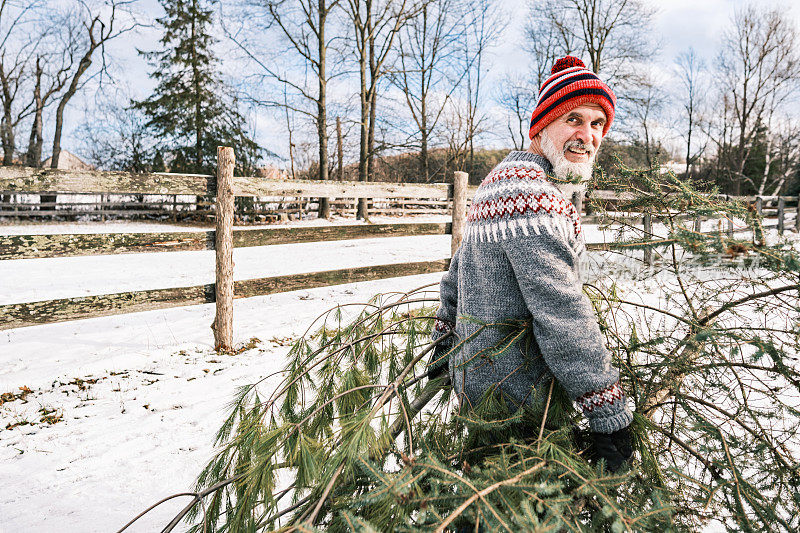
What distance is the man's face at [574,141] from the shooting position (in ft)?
4.18

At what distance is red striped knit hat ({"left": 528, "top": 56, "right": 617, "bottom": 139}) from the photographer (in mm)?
1273

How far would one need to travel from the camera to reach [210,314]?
5660mm

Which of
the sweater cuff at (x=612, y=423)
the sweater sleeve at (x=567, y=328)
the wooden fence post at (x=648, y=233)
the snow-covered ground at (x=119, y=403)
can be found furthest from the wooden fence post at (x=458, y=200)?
the sweater cuff at (x=612, y=423)

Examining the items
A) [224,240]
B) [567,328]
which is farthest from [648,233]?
[224,240]

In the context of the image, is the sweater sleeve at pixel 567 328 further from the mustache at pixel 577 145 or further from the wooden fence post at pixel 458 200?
the wooden fence post at pixel 458 200

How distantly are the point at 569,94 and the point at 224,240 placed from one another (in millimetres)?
3525

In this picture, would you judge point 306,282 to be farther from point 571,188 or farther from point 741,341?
point 741,341

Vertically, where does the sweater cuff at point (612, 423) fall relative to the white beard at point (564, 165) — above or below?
below

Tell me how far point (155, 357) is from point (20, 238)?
1.43 metres

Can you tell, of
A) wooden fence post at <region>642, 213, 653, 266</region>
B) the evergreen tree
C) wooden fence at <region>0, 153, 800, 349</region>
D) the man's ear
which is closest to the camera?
wooden fence post at <region>642, 213, 653, 266</region>

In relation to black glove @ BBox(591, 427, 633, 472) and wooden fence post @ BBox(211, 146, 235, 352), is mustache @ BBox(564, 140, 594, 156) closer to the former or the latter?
black glove @ BBox(591, 427, 633, 472)

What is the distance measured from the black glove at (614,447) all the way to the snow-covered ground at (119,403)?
2.00 meters

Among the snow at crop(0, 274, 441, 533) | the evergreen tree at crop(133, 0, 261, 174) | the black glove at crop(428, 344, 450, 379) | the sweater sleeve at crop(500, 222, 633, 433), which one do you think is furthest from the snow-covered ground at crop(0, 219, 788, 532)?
the evergreen tree at crop(133, 0, 261, 174)

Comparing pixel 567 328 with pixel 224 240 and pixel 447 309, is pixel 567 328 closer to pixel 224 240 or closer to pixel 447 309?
pixel 447 309
